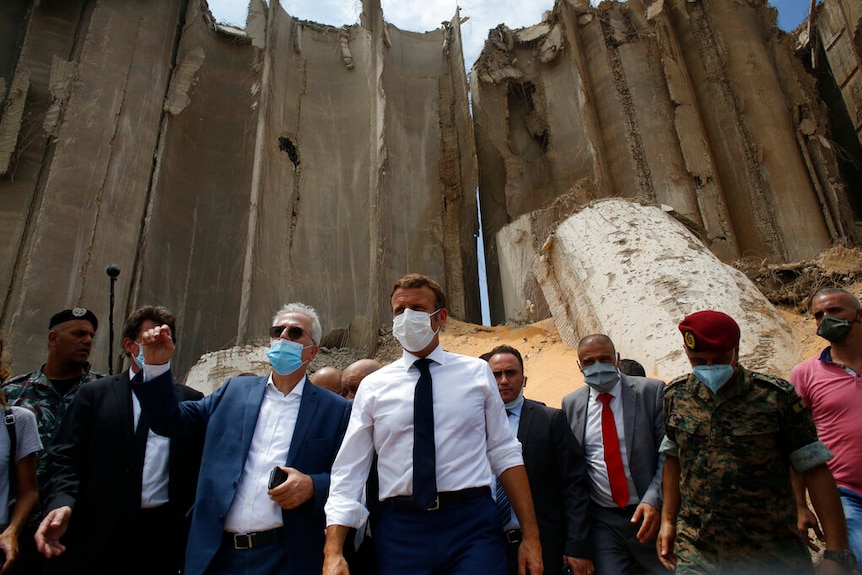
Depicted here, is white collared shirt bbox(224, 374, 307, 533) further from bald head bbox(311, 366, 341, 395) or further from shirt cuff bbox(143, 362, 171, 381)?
bald head bbox(311, 366, 341, 395)

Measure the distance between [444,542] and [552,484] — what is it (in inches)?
40.8

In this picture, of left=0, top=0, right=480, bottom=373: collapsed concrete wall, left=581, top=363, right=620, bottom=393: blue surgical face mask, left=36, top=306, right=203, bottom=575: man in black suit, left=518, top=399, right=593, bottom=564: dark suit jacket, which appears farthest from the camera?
left=0, top=0, right=480, bottom=373: collapsed concrete wall

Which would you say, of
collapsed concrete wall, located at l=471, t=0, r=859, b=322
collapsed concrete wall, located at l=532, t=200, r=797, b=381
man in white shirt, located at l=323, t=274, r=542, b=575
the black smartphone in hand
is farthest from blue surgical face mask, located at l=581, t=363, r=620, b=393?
collapsed concrete wall, located at l=471, t=0, r=859, b=322

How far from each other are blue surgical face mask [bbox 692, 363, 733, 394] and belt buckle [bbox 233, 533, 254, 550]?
2.15 m

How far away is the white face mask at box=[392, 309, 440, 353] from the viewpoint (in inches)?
109

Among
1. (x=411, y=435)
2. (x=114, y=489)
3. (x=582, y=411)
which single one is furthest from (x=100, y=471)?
(x=582, y=411)

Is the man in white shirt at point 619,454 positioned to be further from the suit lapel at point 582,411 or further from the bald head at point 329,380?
the bald head at point 329,380

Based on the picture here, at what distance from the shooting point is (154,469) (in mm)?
2908

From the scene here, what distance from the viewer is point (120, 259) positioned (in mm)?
11828

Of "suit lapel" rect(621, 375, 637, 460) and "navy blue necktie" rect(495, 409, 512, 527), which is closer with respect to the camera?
"navy blue necktie" rect(495, 409, 512, 527)

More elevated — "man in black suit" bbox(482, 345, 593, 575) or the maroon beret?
the maroon beret

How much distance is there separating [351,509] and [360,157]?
526 inches

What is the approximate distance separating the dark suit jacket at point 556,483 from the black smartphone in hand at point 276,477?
133cm

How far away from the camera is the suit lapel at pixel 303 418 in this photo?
2762mm
